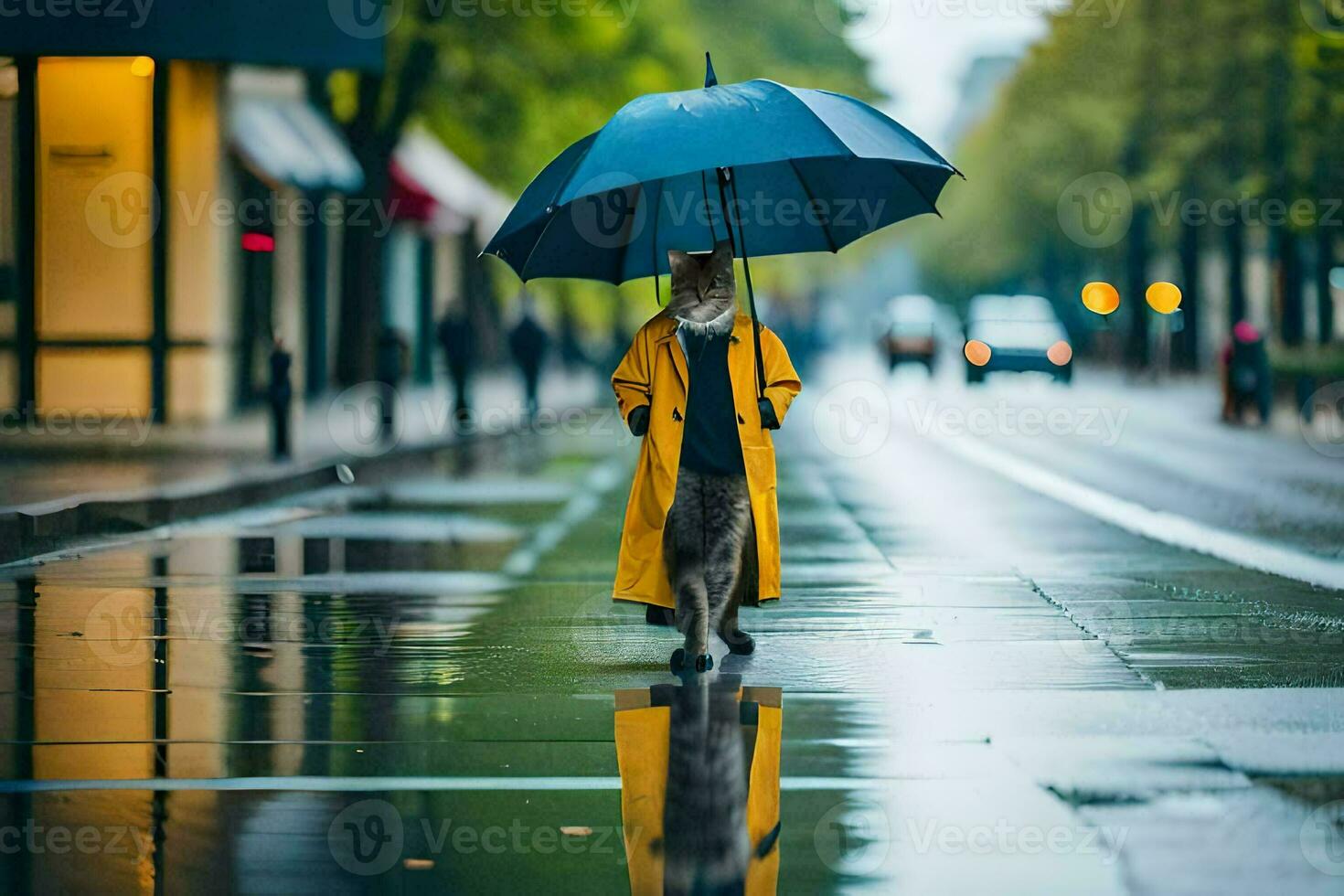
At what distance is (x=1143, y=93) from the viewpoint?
2250 inches

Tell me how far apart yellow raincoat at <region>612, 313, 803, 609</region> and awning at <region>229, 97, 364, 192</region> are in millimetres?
22836

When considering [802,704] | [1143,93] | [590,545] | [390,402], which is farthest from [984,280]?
[802,704]

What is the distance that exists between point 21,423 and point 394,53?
26.8 ft

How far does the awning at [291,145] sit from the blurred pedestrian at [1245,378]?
1282 cm

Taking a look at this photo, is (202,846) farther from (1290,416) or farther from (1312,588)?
(1290,416)
